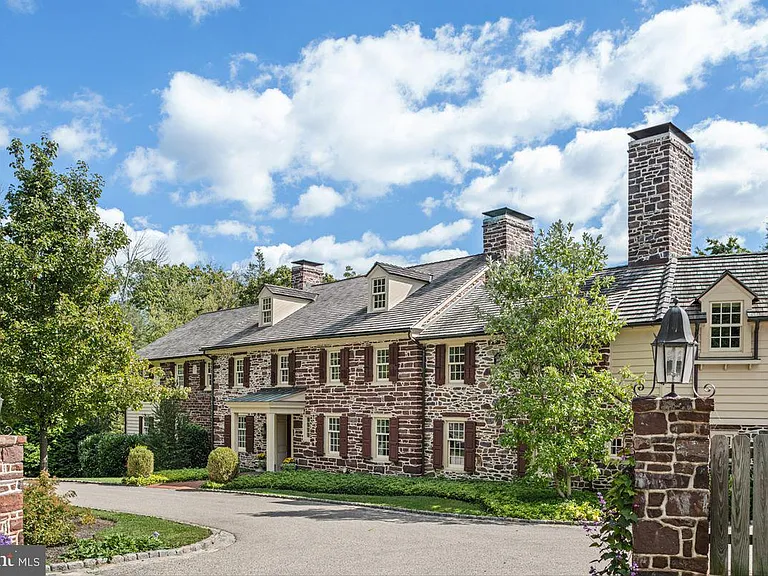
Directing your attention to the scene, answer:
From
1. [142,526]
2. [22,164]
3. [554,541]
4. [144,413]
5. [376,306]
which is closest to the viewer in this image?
[554,541]

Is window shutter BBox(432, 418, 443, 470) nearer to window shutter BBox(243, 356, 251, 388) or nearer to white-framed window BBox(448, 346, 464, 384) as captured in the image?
white-framed window BBox(448, 346, 464, 384)

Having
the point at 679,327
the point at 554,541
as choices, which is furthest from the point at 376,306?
the point at 679,327

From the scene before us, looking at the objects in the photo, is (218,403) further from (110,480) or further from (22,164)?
(22,164)

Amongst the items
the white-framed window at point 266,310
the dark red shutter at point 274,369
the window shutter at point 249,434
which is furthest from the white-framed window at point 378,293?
the window shutter at point 249,434

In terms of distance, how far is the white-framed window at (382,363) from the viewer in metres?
25.2

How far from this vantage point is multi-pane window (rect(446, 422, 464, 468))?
2281cm

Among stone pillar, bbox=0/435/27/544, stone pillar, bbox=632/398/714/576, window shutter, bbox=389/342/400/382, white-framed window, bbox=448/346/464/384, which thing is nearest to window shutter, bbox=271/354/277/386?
window shutter, bbox=389/342/400/382

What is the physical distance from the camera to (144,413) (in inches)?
1459

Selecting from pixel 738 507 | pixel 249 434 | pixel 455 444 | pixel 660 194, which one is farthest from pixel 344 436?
pixel 738 507

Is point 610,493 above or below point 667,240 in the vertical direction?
below

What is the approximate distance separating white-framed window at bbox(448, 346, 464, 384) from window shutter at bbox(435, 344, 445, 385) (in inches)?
7.6

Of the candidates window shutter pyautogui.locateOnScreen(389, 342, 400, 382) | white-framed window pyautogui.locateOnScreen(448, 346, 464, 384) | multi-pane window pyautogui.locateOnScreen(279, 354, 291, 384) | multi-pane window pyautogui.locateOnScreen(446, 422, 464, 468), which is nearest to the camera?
multi-pane window pyautogui.locateOnScreen(446, 422, 464, 468)

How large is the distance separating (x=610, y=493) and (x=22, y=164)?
1685 cm

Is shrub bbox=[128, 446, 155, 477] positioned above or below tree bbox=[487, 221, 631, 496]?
below
